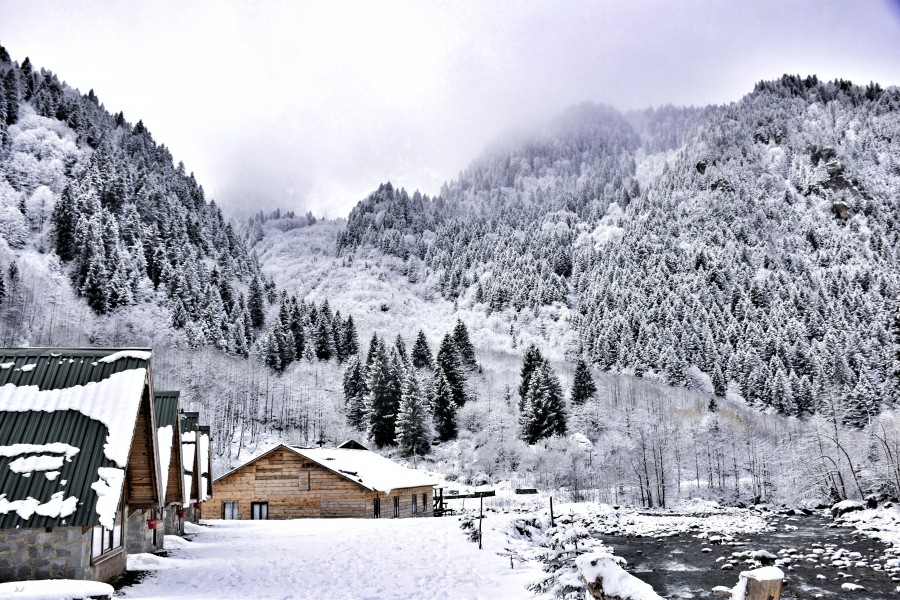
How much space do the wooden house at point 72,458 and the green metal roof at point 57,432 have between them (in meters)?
0.02

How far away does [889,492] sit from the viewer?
5675cm

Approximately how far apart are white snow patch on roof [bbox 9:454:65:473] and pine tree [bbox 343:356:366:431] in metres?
87.5

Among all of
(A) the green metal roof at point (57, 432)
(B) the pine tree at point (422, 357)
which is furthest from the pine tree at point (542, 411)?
(A) the green metal roof at point (57, 432)

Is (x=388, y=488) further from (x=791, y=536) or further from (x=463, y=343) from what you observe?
(x=463, y=343)

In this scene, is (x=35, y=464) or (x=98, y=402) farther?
(x=98, y=402)

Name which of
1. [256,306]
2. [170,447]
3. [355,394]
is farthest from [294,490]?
[256,306]

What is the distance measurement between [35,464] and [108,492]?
1.61 meters

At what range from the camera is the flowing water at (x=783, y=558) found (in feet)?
87.4

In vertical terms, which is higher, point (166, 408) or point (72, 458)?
point (166, 408)

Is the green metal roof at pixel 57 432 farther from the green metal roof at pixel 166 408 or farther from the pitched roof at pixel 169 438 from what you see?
the green metal roof at pixel 166 408

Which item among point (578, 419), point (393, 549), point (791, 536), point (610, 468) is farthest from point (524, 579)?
point (578, 419)

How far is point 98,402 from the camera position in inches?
561

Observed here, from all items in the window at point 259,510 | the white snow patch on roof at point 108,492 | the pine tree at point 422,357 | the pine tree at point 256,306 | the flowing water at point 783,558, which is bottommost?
the flowing water at point 783,558

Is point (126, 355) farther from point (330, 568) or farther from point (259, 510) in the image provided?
point (259, 510)
